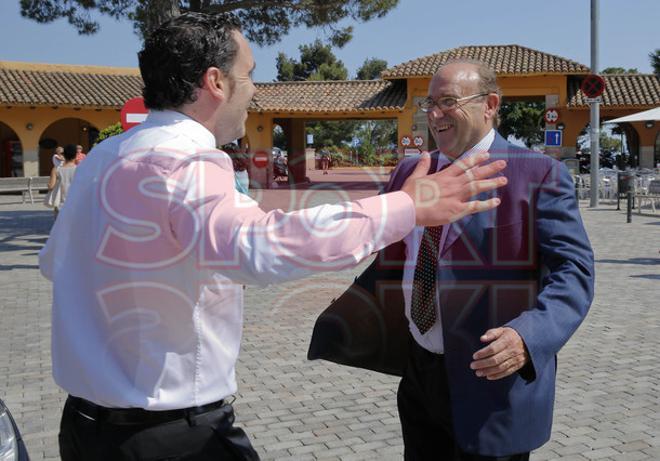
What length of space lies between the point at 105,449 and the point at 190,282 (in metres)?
0.47

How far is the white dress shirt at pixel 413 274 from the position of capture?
8.04 feet

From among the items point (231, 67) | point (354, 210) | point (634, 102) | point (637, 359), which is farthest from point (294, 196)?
point (634, 102)

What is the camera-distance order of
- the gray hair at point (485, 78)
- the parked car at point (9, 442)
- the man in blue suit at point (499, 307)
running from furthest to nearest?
the gray hair at point (485, 78) → the parked car at point (9, 442) → the man in blue suit at point (499, 307)

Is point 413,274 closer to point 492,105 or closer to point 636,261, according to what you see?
point 492,105

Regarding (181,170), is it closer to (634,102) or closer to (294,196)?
(294,196)

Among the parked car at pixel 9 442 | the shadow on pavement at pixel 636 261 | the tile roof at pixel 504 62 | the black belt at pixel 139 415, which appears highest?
the tile roof at pixel 504 62

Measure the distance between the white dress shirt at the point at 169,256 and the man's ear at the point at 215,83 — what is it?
9 centimetres

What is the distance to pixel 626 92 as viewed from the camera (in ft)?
99.2

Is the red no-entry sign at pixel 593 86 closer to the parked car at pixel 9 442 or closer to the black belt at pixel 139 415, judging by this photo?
the parked car at pixel 9 442

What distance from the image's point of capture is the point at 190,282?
5.25 ft

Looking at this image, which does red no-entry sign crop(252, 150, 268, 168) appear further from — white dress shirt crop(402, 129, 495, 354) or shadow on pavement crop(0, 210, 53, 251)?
shadow on pavement crop(0, 210, 53, 251)

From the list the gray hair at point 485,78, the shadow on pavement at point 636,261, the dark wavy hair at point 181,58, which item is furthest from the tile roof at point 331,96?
the dark wavy hair at point 181,58

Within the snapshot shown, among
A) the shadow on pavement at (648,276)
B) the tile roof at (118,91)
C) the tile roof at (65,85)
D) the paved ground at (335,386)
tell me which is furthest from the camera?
the tile roof at (118,91)

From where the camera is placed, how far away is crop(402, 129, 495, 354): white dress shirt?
2451mm
